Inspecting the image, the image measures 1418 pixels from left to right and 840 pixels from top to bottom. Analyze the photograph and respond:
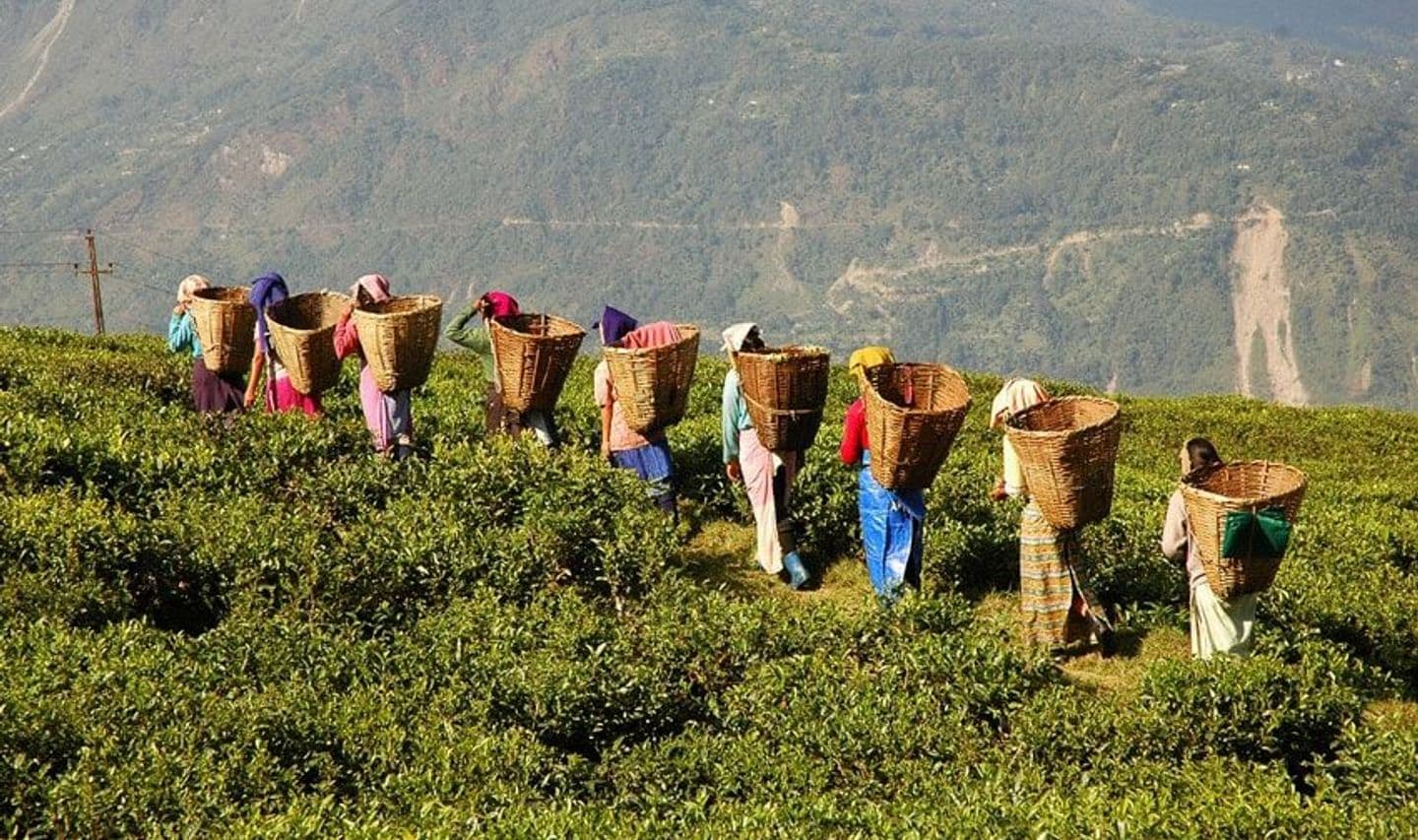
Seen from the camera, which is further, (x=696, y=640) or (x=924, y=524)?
(x=924, y=524)

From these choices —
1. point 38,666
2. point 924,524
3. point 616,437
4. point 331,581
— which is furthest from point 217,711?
point 924,524

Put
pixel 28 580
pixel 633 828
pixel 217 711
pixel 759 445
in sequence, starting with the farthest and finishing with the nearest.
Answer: pixel 759 445
pixel 28 580
pixel 217 711
pixel 633 828

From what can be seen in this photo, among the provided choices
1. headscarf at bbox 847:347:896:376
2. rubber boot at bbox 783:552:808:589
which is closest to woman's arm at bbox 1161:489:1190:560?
headscarf at bbox 847:347:896:376

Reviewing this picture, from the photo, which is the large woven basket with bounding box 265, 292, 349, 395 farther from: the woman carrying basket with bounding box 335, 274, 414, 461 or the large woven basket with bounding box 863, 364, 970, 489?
the large woven basket with bounding box 863, 364, 970, 489

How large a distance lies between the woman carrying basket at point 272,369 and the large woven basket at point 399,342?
90cm

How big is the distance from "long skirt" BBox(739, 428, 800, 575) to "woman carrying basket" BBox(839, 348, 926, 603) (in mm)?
736

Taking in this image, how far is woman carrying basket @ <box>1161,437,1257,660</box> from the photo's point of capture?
8.37 m

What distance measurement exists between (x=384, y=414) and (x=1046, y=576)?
17.0 feet

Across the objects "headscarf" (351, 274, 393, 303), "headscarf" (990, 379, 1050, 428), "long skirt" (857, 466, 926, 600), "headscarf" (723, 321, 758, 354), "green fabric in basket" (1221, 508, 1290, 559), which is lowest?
"long skirt" (857, 466, 926, 600)

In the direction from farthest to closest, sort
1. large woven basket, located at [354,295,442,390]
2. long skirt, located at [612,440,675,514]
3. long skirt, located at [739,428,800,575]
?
long skirt, located at [612,440,675,514] < large woven basket, located at [354,295,442,390] < long skirt, located at [739,428,800,575]

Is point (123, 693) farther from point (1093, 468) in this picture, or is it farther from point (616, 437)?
point (1093, 468)

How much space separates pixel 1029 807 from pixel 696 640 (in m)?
2.53

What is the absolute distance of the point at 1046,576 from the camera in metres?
8.85

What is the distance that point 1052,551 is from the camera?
8836 millimetres
